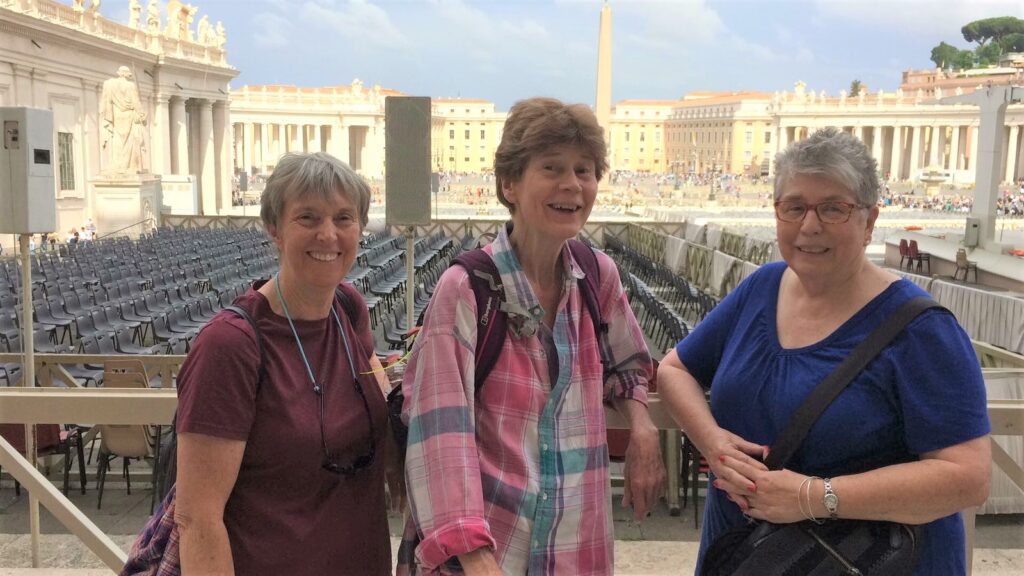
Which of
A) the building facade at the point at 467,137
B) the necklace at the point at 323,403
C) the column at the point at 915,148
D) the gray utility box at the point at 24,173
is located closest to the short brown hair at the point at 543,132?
the necklace at the point at 323,403

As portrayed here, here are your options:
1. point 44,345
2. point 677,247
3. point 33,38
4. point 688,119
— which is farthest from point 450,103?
point 44,345

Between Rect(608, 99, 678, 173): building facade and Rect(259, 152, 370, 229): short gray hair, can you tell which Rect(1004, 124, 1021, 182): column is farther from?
Rect(259, 152, 370, 229): short gray hair

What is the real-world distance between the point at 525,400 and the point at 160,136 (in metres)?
46.2

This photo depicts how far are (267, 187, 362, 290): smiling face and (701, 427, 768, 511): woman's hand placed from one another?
36.9 inches

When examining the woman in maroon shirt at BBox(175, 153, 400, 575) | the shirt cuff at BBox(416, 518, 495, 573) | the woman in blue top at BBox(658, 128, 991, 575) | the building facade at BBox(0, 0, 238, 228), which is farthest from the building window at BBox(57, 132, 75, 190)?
the woman in blue top at BBox(658, 128, 991, 575)

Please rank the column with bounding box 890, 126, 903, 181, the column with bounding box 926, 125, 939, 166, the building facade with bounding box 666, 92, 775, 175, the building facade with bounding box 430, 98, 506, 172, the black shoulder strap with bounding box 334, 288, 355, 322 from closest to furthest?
the black shoulder strap with bounding box 334, 288, 355, 322 → the column with bounding box 926, 125, 939, 166 → the column with bounding box 890, 126, 903, 181 → the building facade with bounding box 666, 92, 775, 175 → the building facade with bounding box 430, 98, 506, 172

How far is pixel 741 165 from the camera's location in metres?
119

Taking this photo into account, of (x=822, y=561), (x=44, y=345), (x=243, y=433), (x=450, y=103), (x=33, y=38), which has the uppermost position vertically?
(x=450, y=103)

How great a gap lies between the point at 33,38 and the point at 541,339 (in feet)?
118

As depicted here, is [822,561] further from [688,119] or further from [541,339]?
[688,119]

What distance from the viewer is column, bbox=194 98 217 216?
5006cm

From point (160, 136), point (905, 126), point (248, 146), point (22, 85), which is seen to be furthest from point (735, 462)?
point (905, 126)

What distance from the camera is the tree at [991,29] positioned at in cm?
11526

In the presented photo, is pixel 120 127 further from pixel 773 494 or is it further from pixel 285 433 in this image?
pixel 773 494
